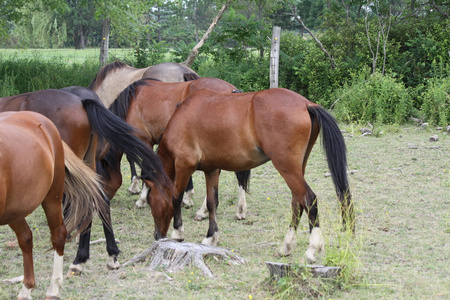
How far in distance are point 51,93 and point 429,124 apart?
9.84m

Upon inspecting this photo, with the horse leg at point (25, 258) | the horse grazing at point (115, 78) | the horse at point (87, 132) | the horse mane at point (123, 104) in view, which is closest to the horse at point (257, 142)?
the horse at point (87, 132)

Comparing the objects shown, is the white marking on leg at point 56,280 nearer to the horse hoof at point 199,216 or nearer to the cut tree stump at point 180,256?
the cut tree stump at point 180,256

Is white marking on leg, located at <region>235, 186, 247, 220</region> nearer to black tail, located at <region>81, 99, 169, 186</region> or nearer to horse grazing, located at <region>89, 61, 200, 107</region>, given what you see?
black tail, located at <region>81, 99, 169, 186</region>

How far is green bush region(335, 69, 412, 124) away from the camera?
40.8 feet

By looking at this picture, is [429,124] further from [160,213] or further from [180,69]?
[160,213]

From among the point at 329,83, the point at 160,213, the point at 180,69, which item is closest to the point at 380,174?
the point at 180,69

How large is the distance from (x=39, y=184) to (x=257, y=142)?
208cm

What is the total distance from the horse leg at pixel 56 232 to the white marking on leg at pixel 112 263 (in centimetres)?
66

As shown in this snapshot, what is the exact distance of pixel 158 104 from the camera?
6.44 m

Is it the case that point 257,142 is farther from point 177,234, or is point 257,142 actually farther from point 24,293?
point 24,293

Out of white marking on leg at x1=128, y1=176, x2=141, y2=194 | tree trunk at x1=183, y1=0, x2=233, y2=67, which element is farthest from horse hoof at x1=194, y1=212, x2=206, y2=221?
tree trunk at x1=183, y1=0, x2=233, y2=67

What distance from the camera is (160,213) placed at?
5.17m

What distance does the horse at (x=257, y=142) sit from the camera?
4605 millimetres

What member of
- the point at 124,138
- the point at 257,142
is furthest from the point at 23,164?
the point at 257,142
